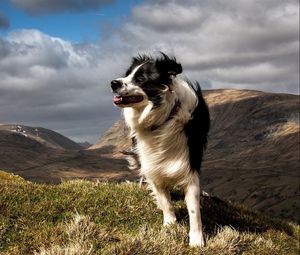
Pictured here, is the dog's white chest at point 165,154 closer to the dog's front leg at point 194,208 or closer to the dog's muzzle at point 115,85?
the dog's front leg at point 194,208

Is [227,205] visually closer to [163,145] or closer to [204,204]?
[204,204]

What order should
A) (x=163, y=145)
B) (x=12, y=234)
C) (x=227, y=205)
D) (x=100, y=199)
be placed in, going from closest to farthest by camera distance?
1. (x=12, y=234)
2. (x=163, y=145)
3. (x=100, y=199)
4. (x=227, y=205)

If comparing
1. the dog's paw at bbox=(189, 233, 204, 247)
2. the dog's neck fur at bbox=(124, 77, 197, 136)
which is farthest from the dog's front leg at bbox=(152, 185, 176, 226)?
the dog's neck fur at bbox=(124, 77, 197, 136)

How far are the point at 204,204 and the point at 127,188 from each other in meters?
2.32

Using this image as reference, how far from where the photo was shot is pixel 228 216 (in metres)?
14.4

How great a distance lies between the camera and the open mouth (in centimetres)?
955

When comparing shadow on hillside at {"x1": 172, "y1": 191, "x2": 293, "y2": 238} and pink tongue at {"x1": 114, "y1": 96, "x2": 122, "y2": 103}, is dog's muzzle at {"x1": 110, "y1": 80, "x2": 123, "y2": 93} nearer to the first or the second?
pink tongue at {"x1": 114, "y1": 96, "x2": 122, "y2": 103}

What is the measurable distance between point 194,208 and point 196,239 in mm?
650

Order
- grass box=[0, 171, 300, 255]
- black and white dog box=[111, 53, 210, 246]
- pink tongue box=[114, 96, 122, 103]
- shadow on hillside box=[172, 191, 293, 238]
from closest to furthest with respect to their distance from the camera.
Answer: grass box=[0, 171, 300, 255], pink tongue box=[114, 96, 122, 103], black and white dog box=[111, 53, 210, 246], shadow on hillside box=[172, 191, 293, 238]

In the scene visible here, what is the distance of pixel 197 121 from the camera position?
1041 cm

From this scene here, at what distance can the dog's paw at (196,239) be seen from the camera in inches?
396

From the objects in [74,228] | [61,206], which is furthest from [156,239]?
[61,206]

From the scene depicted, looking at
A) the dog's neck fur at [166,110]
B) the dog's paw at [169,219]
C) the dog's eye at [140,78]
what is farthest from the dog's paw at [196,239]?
the dog's eye at [140,78]

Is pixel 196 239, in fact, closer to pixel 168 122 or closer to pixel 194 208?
pixel 194 208
